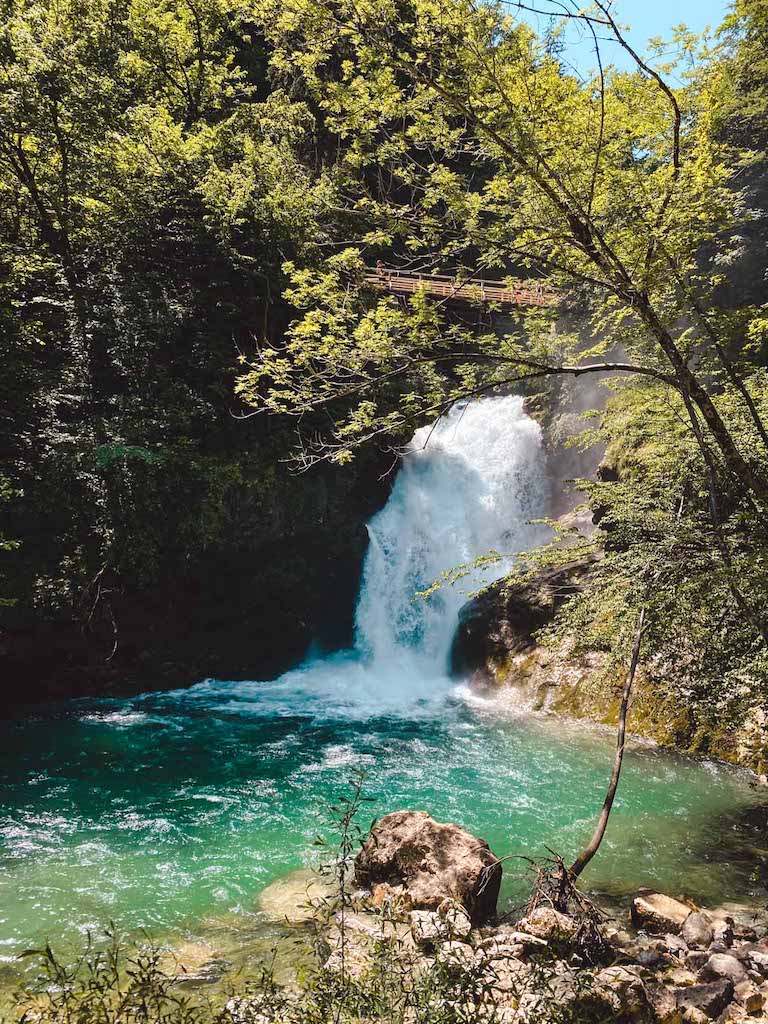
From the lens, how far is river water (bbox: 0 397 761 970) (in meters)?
6.32

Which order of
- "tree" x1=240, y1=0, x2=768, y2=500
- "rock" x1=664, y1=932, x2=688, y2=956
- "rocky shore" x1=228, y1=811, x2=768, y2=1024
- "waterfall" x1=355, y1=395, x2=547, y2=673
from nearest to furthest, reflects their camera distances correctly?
"rocky shore" x1=228, y1=811, x2=768, y2=1024
"tree" x1=240, y1=0, x2=768, y2=500
"rock" x1=664, y1=932, x2=688, y2=956
"waterfall" x1=355, y1=395, x2=547, y2=673

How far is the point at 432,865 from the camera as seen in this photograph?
6.15 m

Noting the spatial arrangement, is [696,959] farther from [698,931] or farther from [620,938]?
[620,938]

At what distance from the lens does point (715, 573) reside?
4930mm

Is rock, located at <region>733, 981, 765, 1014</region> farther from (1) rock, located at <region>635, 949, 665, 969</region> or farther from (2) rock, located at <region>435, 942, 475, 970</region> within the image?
(2) rock, located at <region>435, 942, 475, 970</region>

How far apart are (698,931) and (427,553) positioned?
1220 centimetres

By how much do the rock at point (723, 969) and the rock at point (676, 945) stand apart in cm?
35

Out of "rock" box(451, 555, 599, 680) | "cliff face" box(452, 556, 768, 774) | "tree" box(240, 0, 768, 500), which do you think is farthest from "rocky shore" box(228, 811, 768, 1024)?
"rock" box(451, 555, 599, 680)

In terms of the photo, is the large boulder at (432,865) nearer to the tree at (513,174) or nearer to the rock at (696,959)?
the rock at (696,959)

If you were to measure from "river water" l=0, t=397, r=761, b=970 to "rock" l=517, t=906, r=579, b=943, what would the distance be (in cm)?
161

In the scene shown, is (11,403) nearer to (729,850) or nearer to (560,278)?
(560,278)

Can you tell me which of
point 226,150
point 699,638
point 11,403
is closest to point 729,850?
point 699,638

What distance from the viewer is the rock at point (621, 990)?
12.9ft

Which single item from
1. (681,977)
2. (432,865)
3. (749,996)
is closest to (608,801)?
(681,977)
